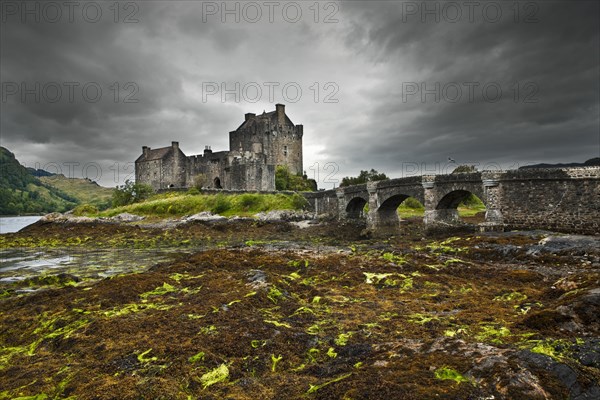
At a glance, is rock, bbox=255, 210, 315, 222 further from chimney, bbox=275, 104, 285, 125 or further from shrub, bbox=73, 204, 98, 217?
shrub, bbox=73, 204, 98, 217

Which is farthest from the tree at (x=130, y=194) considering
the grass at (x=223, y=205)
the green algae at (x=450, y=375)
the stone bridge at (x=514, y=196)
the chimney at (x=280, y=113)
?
the green algae at (x=450, y=375)

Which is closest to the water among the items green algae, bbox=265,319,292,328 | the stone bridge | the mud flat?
the stone bridge

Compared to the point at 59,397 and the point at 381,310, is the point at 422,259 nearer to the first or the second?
the point at 381,310

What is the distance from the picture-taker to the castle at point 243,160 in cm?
5609

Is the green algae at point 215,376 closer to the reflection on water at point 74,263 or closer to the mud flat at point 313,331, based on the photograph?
the mud flat at point 313,331

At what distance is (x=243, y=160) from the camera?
56125 mm

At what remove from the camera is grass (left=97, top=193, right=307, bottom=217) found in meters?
46.4

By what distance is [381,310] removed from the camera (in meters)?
9.30

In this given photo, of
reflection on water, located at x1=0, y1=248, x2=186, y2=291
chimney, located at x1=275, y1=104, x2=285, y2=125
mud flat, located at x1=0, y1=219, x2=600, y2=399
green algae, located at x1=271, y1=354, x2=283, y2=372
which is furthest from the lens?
chimney, located at x1=275, y1=104, x2=285, y2=125

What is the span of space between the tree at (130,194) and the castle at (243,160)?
5.09 m

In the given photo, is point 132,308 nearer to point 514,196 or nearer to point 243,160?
point 514,196

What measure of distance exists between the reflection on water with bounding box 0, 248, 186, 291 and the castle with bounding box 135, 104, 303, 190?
30.1m

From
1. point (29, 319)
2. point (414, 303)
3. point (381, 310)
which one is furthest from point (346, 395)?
A: point (29, 319)

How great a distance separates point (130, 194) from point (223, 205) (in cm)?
2373
